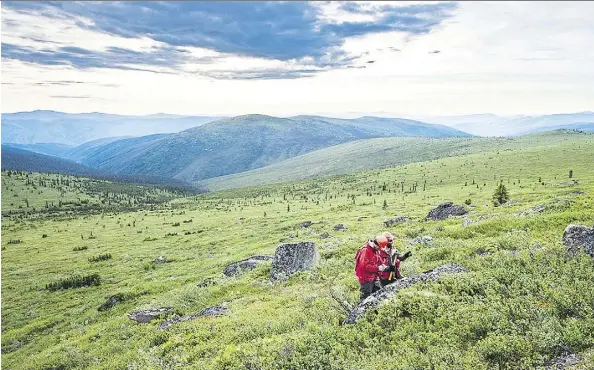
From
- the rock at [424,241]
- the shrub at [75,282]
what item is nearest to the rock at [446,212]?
the rock at [424,241]

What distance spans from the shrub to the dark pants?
1432 inches

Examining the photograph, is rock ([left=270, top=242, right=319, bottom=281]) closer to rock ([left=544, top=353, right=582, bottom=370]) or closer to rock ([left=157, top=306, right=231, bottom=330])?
rock ([left=157, top=306, right=231, bottom=330])

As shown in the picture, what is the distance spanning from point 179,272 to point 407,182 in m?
93.8

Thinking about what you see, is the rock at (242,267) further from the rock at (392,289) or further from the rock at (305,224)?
the rock at (305,224)

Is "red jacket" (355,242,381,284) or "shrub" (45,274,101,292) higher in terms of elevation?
"red jacket" (355,242,381,284)

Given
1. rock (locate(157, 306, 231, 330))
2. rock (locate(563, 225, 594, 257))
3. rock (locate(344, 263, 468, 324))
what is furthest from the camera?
rock (locate(157, 306, 231, 330))

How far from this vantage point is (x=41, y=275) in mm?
49594

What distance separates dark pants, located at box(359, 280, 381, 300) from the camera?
16406 mm

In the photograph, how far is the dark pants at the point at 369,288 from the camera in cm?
1641

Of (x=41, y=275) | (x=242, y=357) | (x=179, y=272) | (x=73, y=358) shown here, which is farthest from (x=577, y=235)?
(x=41, y=275)

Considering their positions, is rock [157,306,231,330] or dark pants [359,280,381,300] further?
rock [157,306,231,330]

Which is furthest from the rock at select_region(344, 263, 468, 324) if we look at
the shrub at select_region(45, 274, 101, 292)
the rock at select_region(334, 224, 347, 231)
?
the shrub at select_region(45, 274, 101, 292)

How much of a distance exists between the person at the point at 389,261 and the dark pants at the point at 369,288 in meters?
0.29

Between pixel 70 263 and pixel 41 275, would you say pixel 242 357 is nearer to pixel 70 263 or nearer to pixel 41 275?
pixel 41 275
